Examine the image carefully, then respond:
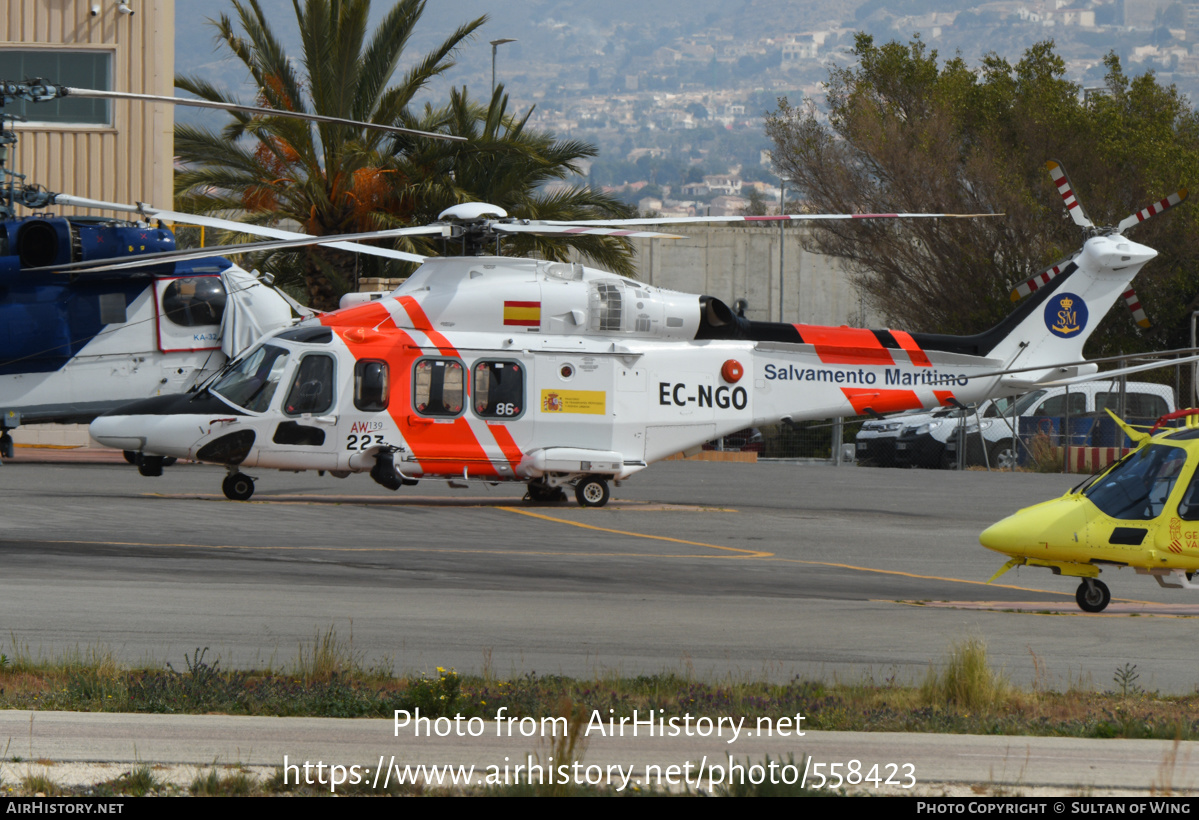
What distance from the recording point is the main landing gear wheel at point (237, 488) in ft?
61.8

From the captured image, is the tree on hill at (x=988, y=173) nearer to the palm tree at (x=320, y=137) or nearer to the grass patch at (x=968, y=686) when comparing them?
the palm tree at (x=320, y=137)

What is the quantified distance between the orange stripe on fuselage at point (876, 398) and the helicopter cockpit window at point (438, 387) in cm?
576

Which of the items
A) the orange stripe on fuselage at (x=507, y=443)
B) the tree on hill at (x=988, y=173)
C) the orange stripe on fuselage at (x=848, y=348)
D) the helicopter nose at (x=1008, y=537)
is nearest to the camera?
the helicopter nose at (x=1008, y=537)

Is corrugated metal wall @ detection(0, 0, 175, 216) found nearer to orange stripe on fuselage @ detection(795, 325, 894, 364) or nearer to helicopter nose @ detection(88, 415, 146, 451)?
helicopter nose @ detection(88, 415, 146, 451)

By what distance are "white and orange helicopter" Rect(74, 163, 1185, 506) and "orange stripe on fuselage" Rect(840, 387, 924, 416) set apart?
21mm

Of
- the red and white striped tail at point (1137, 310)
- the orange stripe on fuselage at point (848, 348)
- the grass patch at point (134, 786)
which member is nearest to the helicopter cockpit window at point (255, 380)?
the orange stripe on fuselage at point (848, 348)

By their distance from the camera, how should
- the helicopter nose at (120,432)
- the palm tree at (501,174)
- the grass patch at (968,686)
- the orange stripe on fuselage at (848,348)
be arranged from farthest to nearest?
the palm tree at (501,174), the orange stripe on fuselage at (848,348), the helicopter nose at (120,432), the grass patch at (968,686)

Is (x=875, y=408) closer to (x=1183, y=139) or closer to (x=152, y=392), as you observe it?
(x=152, y=392)

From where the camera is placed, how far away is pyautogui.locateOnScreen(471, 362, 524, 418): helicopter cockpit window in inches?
754

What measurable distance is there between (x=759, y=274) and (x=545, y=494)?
160 ft

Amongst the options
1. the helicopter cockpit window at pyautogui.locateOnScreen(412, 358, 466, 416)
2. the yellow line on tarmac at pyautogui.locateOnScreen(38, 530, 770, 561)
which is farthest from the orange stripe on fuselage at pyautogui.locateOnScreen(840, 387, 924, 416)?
the helicopter cockpit window at pyautogui.locateOnScreen(412, 358, 466, 416)

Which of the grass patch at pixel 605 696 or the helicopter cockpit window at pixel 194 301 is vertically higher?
the helicopter cockpit window at pixel 194 301

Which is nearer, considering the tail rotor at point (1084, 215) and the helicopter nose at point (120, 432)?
the helicopter nose at point (120, 432)

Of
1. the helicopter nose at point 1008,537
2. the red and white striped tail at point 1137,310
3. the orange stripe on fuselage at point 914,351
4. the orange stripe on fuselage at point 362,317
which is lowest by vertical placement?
the helicopter nose at point 1008,537
